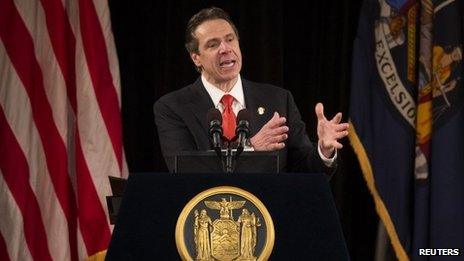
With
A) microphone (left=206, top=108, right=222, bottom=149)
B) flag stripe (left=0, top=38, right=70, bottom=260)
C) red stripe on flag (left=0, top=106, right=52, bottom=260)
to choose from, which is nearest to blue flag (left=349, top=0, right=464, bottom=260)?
flag stripe (left=0, top=38, right=70, bottom=260)

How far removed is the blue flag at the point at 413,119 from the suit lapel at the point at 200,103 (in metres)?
1.44

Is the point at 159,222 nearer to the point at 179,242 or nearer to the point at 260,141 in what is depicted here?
the point at 179,242

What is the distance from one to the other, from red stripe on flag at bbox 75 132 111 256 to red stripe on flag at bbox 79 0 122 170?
209 millimetres

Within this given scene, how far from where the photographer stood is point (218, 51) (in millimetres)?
3342

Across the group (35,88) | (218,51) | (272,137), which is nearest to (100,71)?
(35,88)

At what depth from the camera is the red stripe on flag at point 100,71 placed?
442 cm

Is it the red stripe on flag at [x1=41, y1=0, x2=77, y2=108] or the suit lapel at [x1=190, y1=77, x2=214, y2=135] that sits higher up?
the red stripe on flag at [x1=41, y1=0, x2=77, y2=108]

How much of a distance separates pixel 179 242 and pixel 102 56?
2.68 meters

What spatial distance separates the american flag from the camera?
4227 millimetres

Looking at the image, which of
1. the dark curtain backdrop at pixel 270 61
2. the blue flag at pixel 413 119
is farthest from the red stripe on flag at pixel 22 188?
the blue flag at pixel 413 119

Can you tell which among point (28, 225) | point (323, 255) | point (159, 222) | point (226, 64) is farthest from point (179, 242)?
point (28, 225)

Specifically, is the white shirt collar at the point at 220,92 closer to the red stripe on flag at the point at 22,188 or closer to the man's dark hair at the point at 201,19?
the man's dark hair at the point at 201,19

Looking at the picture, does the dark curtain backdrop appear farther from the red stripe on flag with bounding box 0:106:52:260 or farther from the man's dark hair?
the man's dark hair

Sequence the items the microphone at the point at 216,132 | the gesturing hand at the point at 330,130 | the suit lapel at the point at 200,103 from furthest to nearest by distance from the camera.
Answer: the suit lapel at the point at 200,103
the gesturing hand at the point at 330,130
the microphone at the point at 216,132
